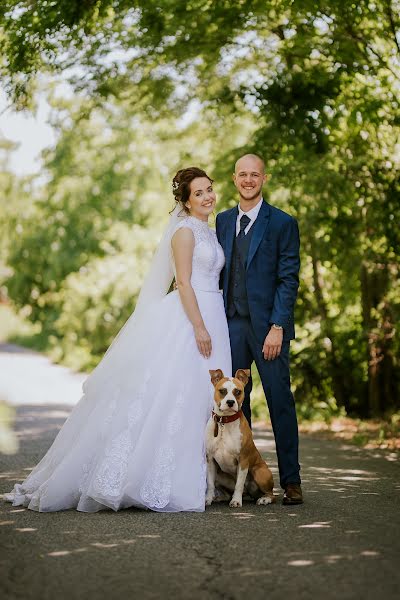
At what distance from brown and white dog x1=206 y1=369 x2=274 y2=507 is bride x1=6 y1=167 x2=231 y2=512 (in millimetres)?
162

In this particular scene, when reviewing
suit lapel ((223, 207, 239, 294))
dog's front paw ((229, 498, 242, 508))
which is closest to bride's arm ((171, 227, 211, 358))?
suit lapel ((223, 207, 239, 294))

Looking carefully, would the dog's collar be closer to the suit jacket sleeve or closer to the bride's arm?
the bride's arm

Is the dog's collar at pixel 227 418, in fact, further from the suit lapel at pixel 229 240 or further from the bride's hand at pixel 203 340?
Answer: the suit lapel at pixel 229 240

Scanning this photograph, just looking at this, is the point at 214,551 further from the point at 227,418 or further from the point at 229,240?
the point at 229,240

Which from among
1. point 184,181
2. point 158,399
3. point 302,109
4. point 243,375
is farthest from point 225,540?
point 302,109

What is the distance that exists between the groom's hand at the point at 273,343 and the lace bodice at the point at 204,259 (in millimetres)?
637

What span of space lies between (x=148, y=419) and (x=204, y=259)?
4.25 ft

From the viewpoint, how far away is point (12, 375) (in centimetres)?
2280

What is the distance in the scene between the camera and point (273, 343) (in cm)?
671

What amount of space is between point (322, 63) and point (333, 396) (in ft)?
18.0

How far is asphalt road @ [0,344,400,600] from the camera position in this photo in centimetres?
432

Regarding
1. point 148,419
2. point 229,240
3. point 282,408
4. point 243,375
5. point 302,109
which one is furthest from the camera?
point 302,109

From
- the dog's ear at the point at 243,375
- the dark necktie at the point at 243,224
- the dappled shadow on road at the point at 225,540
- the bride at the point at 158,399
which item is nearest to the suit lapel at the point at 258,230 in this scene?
the dark necktie at the point at 243,224

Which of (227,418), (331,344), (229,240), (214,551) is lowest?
(214,551)
